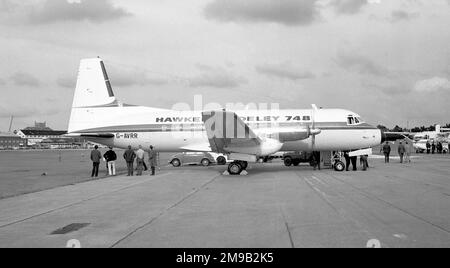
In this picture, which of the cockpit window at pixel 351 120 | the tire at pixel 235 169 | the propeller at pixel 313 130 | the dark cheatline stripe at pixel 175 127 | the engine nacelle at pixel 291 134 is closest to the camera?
the tire at pixel 235 169

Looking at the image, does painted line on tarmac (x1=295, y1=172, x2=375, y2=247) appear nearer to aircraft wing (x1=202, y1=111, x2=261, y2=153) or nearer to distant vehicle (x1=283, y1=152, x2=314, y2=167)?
aircraft wing (x1=202, y1=111, x2=261, y2=153)

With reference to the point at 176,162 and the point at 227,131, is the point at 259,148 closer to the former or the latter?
the point at 227,131

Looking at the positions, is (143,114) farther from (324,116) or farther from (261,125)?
(324,116)

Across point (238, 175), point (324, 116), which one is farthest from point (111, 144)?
point (324, 116)

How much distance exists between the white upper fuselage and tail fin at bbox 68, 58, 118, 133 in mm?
69

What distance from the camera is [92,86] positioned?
28.2 metres

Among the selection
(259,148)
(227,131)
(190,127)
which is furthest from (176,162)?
(227,131)

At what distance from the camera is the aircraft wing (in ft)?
69.6

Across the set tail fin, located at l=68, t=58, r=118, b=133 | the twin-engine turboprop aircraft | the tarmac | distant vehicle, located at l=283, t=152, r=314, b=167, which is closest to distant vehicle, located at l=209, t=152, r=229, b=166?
distant vehicle, located at l=283, t=152, r=314, b=167

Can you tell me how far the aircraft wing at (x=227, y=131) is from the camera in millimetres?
21219

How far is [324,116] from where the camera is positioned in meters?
25.5

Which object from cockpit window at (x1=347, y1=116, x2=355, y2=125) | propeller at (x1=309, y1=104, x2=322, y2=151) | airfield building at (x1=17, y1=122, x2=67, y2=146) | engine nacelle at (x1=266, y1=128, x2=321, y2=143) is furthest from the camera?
airfield building at (x1=17, y1=122, x2=67, y2=146)

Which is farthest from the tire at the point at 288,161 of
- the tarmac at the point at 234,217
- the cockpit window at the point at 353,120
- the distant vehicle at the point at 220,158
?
the tarmac at the point at 234,217

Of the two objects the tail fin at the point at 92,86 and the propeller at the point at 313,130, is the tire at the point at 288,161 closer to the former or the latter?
the propeller at the point at 313,130
